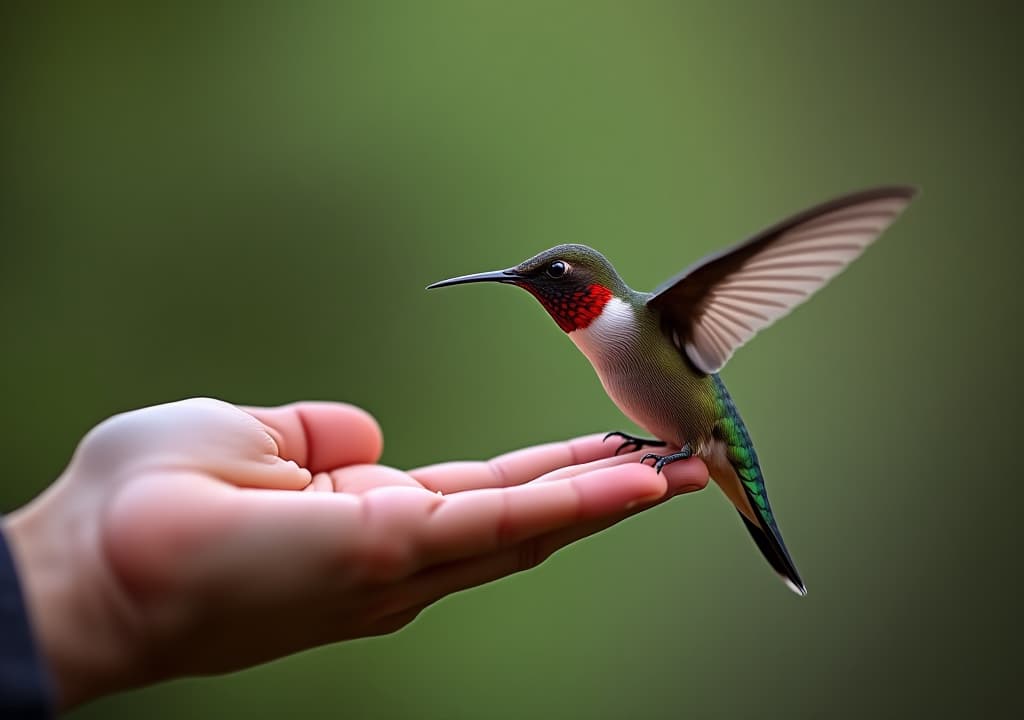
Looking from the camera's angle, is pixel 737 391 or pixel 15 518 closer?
pixel 15 518

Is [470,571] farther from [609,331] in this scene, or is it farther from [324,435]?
[324,435]

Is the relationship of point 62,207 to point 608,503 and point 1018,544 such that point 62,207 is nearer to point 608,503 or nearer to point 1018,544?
point 608,503

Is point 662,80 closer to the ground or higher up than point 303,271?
higher up

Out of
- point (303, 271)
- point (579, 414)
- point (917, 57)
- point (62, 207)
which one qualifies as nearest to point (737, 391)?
point (579, 414)

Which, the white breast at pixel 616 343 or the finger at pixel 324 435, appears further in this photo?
the finger at pixel 324 435

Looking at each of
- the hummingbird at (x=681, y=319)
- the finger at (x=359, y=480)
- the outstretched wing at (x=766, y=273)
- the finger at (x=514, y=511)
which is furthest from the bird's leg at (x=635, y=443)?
the finger at (x=514, y=511)

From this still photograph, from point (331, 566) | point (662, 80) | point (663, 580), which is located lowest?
point (663, 580)

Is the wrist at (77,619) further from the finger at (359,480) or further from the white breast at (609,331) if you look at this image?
Result: the white breast at (609,331)
